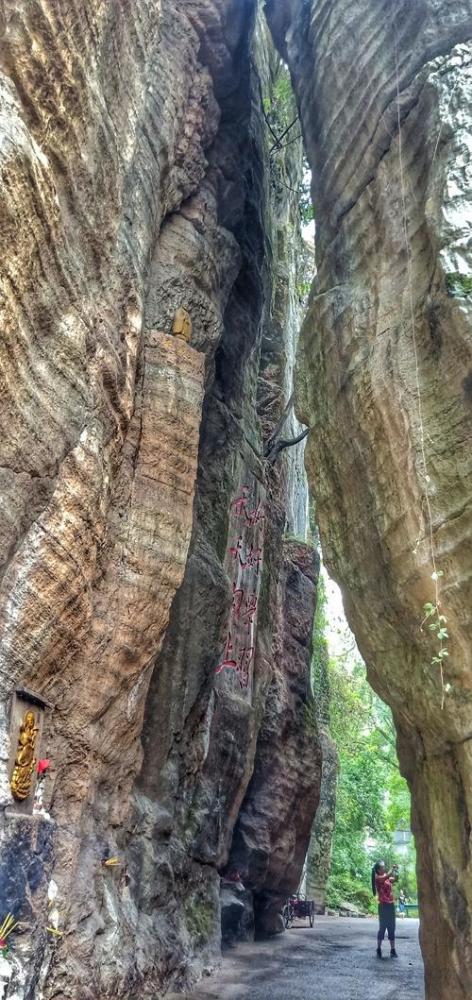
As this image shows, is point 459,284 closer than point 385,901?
Yes

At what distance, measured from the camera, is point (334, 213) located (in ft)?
27.5

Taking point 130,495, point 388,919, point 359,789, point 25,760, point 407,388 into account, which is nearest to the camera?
point 25,760

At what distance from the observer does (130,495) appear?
741cm

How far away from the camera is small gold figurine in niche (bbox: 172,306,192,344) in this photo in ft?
28.1

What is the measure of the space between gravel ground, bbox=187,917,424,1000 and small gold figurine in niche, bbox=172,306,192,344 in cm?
665

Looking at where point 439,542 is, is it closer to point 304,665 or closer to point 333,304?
point 333,304

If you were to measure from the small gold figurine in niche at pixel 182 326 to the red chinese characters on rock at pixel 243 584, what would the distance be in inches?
125

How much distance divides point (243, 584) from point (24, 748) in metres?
6.45

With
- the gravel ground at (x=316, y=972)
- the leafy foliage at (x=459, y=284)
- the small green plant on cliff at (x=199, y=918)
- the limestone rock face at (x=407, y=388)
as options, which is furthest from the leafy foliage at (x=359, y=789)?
the leafy foliage at (x=459, y=284)

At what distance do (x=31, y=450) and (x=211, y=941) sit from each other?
21.8 ft

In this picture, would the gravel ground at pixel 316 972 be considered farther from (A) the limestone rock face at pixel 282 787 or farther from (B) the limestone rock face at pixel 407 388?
(B) the limestone rock face at pixel 407 388

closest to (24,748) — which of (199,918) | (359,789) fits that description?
(199,918)

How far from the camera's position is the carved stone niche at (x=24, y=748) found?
5172 millimetres

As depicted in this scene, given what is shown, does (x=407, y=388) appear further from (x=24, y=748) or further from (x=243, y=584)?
(x=243, y=584)
